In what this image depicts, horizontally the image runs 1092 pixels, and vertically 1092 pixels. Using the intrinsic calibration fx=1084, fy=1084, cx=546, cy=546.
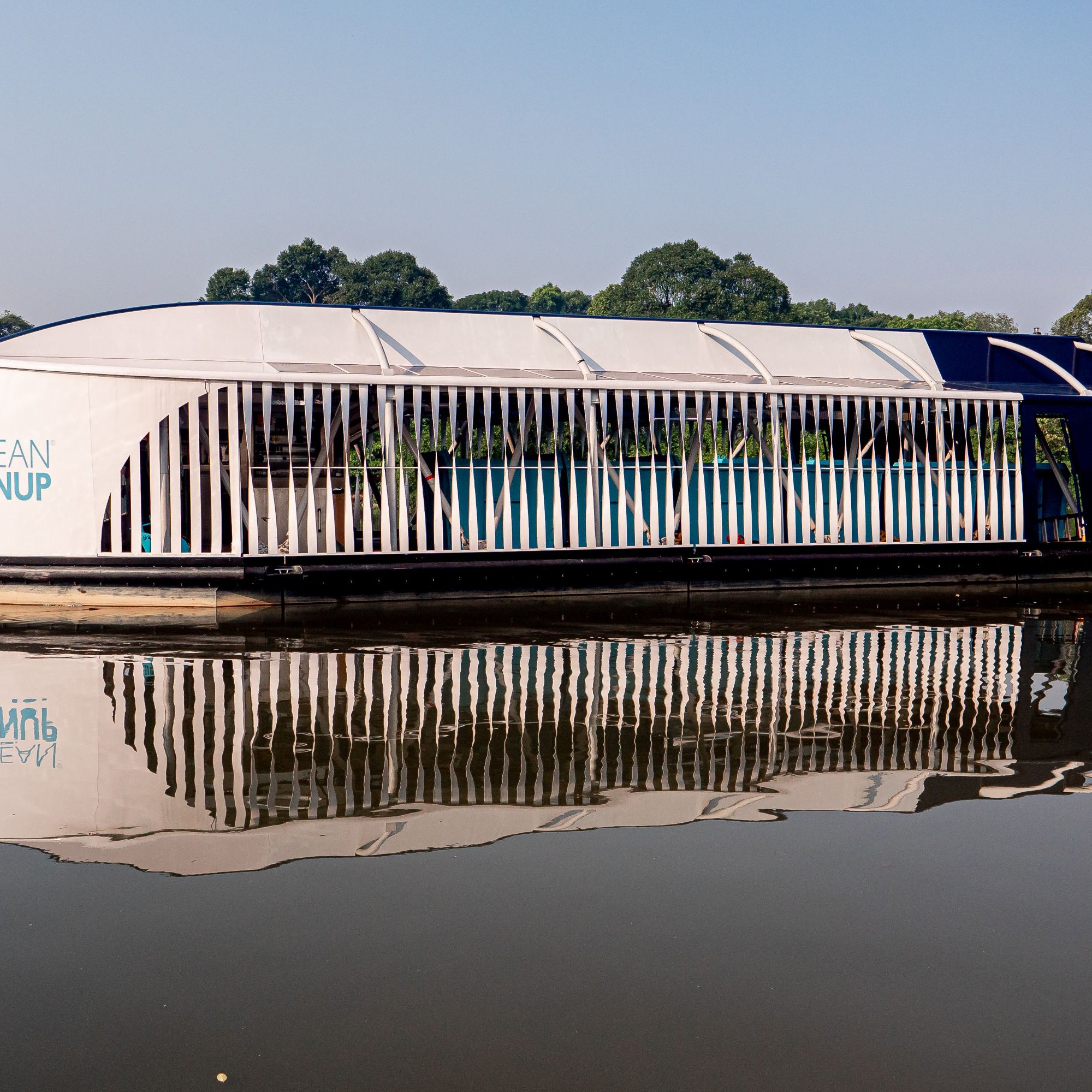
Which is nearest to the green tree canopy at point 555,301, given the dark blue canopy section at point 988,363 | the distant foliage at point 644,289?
the distant foliage at point 644,289

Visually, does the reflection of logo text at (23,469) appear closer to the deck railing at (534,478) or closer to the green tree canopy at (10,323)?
the deck railing at (534,478)

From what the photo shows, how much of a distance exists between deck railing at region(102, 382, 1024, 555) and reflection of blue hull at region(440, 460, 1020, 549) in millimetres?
26

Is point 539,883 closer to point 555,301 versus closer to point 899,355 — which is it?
point 899,355

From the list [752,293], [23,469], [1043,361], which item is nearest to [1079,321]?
[752,293]

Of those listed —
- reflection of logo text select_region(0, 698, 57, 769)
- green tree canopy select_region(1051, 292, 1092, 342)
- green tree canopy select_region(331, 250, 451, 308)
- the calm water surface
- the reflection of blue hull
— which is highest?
green tree canopy select_region(331, 250, 451, 308)

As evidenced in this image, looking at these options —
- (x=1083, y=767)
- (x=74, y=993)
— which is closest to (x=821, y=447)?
(x=1083, y=767)

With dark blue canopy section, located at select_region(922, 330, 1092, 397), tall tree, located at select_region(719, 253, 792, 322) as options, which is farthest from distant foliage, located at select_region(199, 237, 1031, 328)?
dark blue canopy section, located at select_region(922, 330, 1092, 397)

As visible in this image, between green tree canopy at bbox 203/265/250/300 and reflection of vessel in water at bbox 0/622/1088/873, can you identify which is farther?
green tree canopy at bbox 203/265/250/300

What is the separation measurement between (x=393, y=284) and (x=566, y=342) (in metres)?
70.2

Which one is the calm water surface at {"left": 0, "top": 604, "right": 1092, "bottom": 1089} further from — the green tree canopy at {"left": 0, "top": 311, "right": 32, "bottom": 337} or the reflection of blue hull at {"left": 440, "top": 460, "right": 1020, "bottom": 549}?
the green tree canopy at {"left": 0, "top": 311, "right": 32, "bottom": 337}

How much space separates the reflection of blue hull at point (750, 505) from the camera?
49.1 feet

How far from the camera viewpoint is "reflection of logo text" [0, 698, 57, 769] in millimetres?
6492

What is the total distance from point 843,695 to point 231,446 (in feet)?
27.1

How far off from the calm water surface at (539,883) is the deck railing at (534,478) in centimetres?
490
